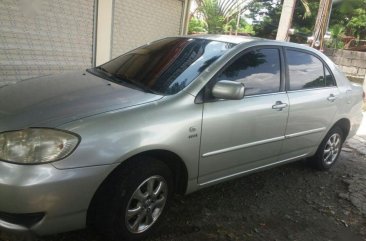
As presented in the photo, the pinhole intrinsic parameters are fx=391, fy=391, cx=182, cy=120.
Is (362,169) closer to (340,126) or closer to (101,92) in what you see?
(340,126)

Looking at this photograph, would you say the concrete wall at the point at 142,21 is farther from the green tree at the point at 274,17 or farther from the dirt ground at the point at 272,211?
the green tree at the point at 274,17

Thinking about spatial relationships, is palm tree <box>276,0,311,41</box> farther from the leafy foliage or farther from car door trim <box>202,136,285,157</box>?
the leafy foliage

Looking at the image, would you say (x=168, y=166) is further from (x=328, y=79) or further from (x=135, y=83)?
(x=328, y=79)

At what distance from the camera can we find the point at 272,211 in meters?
3.84

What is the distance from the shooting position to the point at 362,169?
5551 millimetres

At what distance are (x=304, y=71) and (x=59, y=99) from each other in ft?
9.04

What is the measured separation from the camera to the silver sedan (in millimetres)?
2396

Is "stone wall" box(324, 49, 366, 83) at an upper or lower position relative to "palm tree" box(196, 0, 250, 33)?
lower

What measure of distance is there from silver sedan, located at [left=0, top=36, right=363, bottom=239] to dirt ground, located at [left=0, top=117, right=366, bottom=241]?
302 mm

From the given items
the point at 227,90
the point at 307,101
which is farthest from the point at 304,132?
the point at 227,90

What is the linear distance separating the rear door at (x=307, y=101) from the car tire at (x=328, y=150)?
0.25 metres

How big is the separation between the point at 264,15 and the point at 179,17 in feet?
53.3

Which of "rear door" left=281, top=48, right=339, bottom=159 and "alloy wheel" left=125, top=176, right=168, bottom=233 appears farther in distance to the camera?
"rear door" left=281, top=48, right=339, bottom=159

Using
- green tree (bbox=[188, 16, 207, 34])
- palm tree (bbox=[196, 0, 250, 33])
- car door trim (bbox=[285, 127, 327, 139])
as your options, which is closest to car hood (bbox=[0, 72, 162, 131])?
car door trim (bbox=[285, 127, 327, 139])
